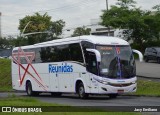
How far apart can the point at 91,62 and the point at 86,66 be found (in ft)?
1.46

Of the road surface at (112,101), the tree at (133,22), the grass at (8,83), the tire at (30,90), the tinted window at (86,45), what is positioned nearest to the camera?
the road surface at (112,101)

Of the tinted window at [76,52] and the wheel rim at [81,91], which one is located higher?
the tinted window at [76,52]

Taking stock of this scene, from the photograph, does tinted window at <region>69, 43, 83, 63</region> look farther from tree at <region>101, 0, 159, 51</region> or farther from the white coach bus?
tree at <region>101, 0, 159, 51</region>

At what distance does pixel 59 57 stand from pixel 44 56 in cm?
217

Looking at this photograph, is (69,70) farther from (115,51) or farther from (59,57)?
(115,51)

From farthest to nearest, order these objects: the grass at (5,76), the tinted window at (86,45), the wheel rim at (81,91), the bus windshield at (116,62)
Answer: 1. the grass at (5,76)
2. the wheel rim at (81,91)
3. the tinted window at (86,45)
4. the bus windshield at (116,62)

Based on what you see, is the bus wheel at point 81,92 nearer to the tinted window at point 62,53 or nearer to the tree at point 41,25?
the tinted window at point 62,53

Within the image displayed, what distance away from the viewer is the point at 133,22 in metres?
67.0

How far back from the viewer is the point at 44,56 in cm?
3012

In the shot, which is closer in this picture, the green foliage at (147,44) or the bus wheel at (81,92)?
the bus wheel at (81,92)

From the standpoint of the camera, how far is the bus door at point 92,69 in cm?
2491

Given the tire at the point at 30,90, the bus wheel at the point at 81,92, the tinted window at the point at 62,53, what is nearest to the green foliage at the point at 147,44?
the tire at the point at 30,90

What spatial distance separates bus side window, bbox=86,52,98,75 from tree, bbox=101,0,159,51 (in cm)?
4170

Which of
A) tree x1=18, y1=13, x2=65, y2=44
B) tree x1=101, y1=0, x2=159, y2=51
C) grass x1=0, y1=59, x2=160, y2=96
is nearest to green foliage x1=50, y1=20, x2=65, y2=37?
tree x1=18, y1=13, x2=65, y2=44
